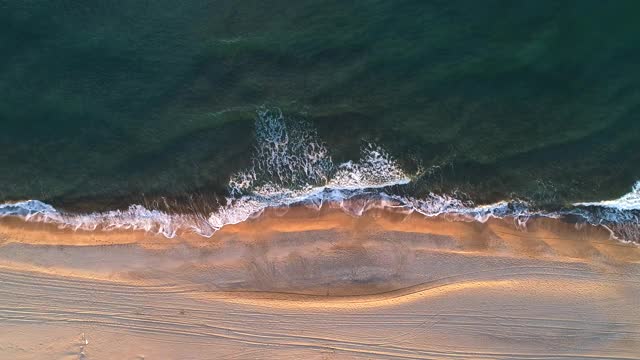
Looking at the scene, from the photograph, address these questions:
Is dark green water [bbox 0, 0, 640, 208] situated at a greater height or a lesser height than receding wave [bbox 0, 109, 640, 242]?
greater

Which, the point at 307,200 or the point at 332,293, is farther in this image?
the point at 307,200

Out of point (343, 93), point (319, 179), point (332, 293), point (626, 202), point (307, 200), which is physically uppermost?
point (343, 93)

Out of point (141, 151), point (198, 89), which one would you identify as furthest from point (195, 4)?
point (141, 151)

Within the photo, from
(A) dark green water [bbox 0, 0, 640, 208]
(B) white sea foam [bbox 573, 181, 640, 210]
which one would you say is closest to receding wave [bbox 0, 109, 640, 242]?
→ (B) white sea foam [bbox 573, 181, 640, 210]

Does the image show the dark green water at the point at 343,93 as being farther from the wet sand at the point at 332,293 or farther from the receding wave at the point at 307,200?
the wet sand at the point at 332,293

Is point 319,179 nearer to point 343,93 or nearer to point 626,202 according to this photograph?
point 343,93

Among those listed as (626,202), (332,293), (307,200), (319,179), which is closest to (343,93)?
(319,179)

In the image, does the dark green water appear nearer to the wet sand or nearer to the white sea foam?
the white sea foam
